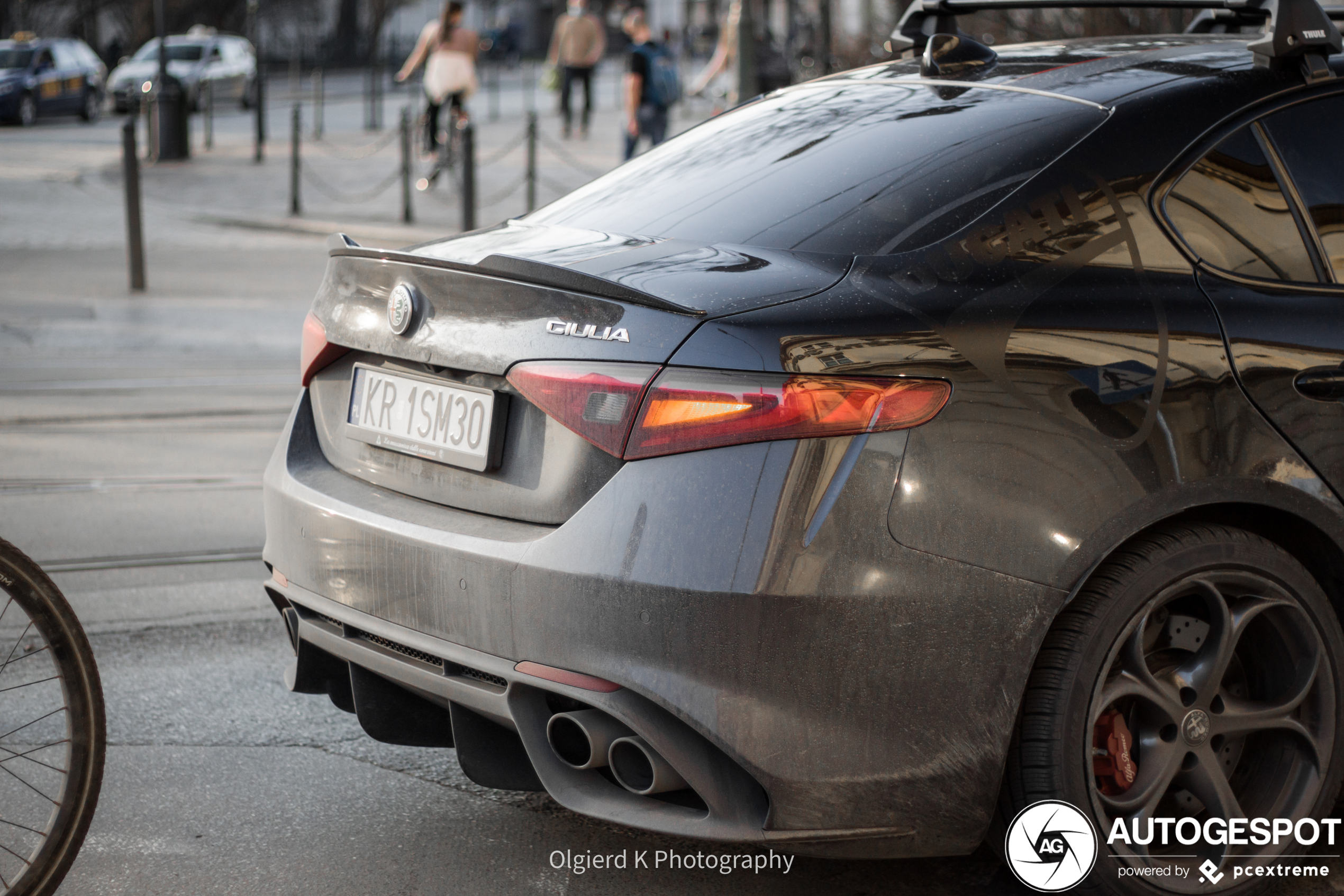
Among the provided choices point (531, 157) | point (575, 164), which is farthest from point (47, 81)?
point (531, 157)

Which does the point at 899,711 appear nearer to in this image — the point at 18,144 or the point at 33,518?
the point at 33,518

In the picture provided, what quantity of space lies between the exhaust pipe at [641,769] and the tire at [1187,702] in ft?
1.99

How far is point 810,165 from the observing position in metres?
3.06

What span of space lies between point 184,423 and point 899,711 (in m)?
5.50

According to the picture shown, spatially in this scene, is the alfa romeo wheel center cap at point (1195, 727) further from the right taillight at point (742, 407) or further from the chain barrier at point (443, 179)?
the chain barrier at point (443, 179)

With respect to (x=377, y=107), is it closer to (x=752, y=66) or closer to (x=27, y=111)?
(x=27, y=111)

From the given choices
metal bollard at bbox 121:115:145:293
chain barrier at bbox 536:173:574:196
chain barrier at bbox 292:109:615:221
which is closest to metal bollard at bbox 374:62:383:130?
chain barrier at bbox 292:109:615:221

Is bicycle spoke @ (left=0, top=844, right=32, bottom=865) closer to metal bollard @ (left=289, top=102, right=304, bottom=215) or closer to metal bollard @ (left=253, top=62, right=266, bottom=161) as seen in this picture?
metal bollard @ (left=289, top=102, right=304, bottom=215)

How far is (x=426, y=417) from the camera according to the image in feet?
9.29

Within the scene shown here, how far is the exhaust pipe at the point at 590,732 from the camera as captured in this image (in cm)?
246

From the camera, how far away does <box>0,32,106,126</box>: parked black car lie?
105 feet

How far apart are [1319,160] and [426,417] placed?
1.83 metres

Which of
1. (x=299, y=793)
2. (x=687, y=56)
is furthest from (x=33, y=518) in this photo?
(x=687, y=56)

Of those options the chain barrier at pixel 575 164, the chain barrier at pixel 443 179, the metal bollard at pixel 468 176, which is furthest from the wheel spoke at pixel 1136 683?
the chain barrier at pixel 575 164
